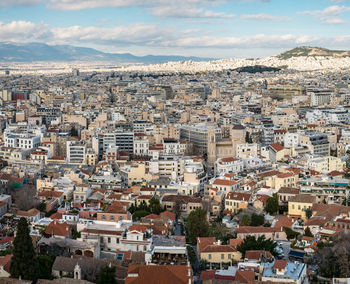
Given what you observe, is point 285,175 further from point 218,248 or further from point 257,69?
point 257,69

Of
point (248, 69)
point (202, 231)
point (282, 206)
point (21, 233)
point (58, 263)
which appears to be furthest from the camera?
point (248, 69)

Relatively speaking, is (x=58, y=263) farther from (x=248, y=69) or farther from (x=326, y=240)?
(x=248, y=69)

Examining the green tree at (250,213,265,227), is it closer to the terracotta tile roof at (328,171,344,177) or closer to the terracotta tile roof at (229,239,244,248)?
the terracotta tile roof at (229,239,244,248)

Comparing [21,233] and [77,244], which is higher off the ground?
[21,233]

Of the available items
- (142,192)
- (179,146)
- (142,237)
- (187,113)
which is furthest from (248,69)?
(142,237)

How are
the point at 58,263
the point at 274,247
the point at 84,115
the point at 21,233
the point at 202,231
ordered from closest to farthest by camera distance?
the point at 21,233 < the point at 58,263 < the point at 274,247 < the point at 202,231 < the point at 84,115

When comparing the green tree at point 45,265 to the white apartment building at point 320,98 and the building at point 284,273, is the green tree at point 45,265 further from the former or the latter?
the white apartment building at point 320,98

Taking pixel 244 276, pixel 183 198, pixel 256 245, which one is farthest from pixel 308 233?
pixel 183 198
